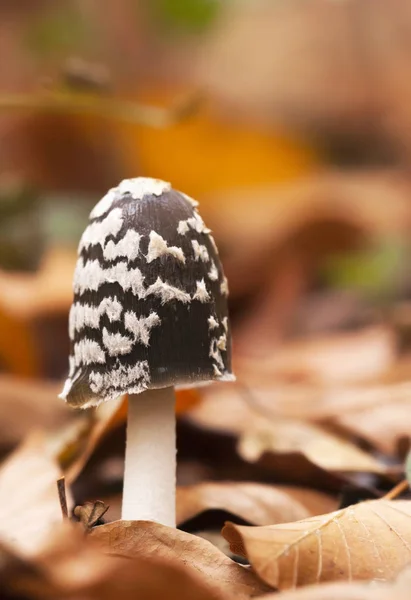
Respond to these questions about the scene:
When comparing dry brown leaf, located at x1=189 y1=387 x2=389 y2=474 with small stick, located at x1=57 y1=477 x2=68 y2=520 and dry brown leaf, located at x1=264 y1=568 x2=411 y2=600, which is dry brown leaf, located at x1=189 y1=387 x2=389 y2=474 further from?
dry brown leaf, located at x1=264 y1=568 x2=411 y2=600

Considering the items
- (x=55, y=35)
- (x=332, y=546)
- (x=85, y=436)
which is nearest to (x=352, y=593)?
(x=332, y=546)

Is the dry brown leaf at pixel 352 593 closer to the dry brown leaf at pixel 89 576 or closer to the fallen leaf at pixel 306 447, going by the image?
the dry brown leaf at pixel 89 576

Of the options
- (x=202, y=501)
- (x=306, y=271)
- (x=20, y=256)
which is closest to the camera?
(x=202, y=501)

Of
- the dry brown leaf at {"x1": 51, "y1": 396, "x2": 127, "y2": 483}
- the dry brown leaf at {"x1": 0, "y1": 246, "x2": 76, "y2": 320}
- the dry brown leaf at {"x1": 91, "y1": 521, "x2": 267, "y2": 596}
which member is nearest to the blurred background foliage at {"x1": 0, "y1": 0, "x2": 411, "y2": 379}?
the dry brown leaf at {"x1": 0, "y1": 246, "x2": 76, "y2": 320}

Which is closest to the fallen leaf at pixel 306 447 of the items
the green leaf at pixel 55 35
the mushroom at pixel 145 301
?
the mushroom at pixel 145 301

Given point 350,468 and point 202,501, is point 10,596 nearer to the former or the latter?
point 202,501

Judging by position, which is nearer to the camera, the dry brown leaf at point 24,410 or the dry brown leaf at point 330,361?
the dry brown leaf at point 24,410

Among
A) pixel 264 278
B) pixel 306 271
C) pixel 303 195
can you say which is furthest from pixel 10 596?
pixel 303 195
